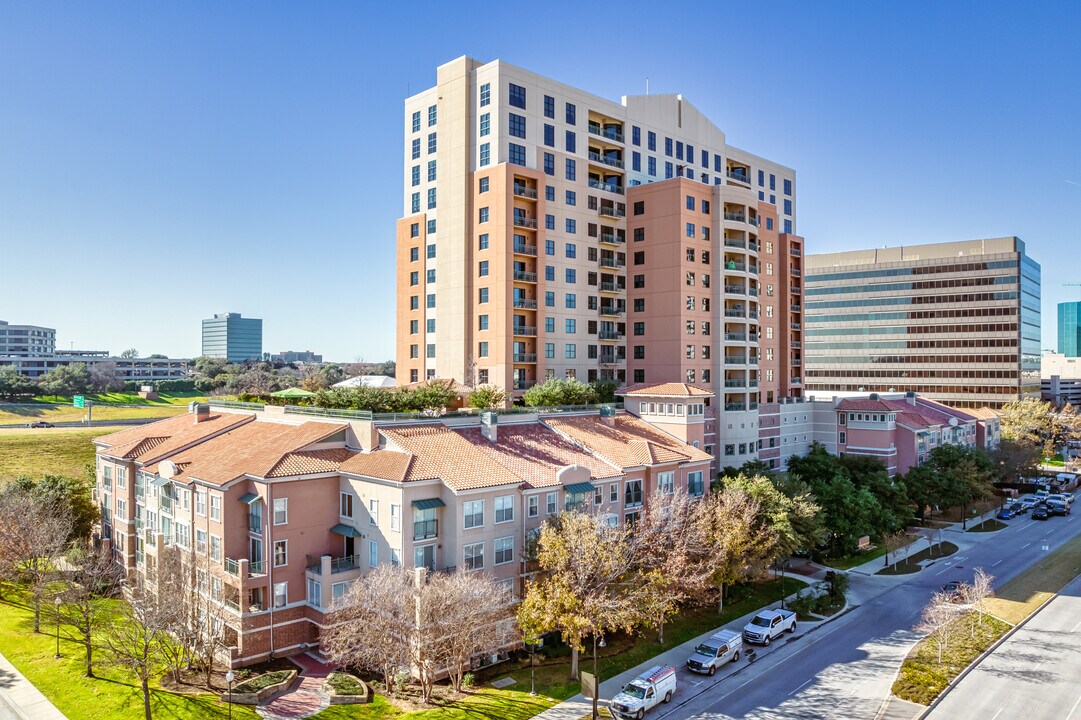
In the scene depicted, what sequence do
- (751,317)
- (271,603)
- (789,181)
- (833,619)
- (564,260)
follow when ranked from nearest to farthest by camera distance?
(271,603)
(833,619)
(564,260)
(751,317)
(789,181)

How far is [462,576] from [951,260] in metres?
140

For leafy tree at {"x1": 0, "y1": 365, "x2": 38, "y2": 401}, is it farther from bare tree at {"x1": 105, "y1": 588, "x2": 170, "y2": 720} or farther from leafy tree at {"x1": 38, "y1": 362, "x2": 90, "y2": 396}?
bare tree at {"x1": 105, "y1": 588, "x2": 170, "y2": 720}

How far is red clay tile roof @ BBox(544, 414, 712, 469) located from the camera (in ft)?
169

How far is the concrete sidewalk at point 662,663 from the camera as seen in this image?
34.8 m

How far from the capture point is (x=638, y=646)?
141 feet

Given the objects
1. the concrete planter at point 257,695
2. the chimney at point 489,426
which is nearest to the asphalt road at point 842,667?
the concrete planter at point 257,695

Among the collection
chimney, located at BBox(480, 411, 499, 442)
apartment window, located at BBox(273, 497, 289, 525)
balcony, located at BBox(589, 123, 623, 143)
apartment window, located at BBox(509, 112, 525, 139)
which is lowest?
apartment window, located at BBox(273, 497, 289, 525)

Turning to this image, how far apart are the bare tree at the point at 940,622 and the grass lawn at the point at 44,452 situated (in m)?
87.7

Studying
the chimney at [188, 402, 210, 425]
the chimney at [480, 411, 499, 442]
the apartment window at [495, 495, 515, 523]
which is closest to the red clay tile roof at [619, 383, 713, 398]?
the chimney at [480, 411, 499, 442]

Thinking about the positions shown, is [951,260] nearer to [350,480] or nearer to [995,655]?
[995,655]

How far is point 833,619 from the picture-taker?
48.0 meters

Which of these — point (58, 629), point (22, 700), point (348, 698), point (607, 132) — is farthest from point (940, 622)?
point (607, 132)

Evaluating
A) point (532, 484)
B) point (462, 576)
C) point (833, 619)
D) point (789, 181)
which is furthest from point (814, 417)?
point (462, 576)

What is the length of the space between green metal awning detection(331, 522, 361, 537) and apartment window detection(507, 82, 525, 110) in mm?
43238
